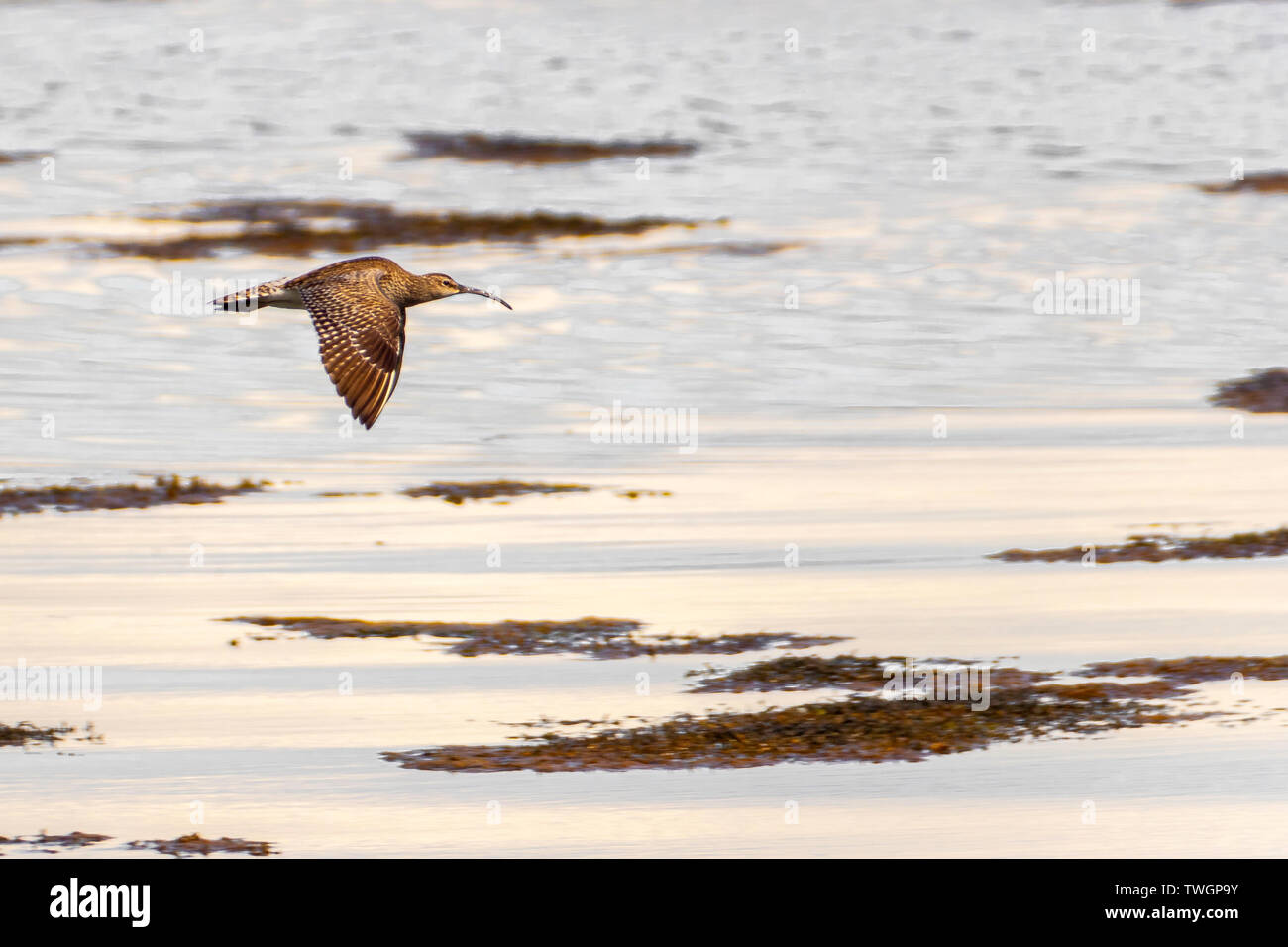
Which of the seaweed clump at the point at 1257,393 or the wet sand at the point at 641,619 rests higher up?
the seaweed clump at the point at 1257,393

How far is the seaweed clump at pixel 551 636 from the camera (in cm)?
1200

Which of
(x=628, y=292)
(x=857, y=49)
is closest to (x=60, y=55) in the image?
(x=857, y=49)

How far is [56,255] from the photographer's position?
25734 millimetres

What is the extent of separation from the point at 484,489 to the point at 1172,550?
451cm

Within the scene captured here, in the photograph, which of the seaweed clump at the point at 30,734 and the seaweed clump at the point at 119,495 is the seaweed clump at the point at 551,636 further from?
the seaweed clump at the point at 119,495

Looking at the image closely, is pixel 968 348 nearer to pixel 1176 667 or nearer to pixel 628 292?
pixel 628 292

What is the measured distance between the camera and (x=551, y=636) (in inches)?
481

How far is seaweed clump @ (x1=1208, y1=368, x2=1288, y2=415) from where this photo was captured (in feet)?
59.3

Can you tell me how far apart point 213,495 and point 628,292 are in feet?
30.3

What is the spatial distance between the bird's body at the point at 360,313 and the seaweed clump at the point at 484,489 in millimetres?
2825

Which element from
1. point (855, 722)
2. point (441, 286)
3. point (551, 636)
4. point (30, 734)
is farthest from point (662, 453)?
point (30, 734)

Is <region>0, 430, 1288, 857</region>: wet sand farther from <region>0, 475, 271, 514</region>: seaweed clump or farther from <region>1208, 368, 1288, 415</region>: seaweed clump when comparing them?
<region>1208, 368, 1288, 415</region>: seaweed clump

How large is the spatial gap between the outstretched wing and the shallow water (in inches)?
62.0

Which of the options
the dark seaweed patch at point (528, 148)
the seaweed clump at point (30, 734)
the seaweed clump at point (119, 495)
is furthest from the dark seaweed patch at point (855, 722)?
the dark seaweed patch at point (528, 148)
